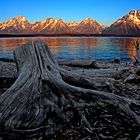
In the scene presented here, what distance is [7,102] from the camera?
6082 mm

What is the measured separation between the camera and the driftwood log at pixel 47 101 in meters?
5.54

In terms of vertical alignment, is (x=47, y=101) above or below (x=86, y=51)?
above

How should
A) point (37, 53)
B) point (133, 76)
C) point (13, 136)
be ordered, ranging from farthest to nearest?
1. point (133, 76)
2. point (37, 53)
3. point (13, 136)

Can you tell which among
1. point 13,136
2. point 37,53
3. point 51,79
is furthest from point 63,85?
point 37,53

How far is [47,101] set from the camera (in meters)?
5.99

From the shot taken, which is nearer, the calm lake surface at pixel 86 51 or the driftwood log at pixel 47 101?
the driftwood log at pixel 47 101

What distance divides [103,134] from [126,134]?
0.42 m

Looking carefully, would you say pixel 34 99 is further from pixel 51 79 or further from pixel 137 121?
pixel 137 121

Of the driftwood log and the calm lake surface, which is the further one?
the calm lake surface

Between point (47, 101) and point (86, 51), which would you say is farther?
point (86, 51)

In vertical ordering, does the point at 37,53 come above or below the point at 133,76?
above

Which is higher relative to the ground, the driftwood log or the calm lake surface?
the driftwood log

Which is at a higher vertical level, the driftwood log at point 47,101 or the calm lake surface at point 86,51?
the driftwood log at point 47,101

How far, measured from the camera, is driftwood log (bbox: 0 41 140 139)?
5543mm
